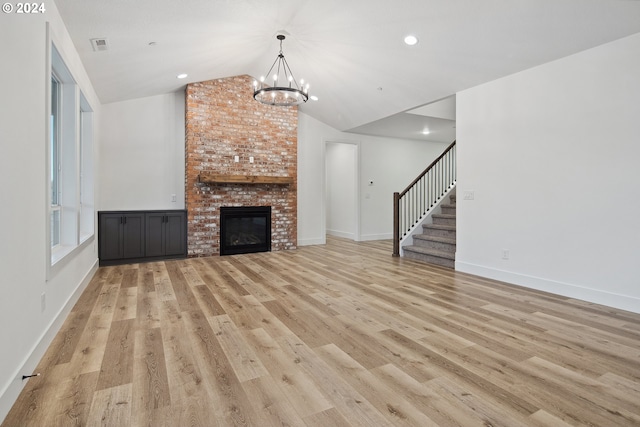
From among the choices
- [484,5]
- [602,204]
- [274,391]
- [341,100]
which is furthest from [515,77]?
[274,391]

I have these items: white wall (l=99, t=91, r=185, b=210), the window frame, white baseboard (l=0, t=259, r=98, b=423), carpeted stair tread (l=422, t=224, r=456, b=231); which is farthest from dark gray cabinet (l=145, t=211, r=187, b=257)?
carpeted stair tread (l=422, t=224, r=456, b=231)

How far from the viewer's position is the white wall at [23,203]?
1.75 meters

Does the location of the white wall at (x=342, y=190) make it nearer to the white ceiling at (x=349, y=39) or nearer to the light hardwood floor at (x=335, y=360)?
the white ceiling at (x=349, y=39)

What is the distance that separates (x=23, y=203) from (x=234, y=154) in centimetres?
465

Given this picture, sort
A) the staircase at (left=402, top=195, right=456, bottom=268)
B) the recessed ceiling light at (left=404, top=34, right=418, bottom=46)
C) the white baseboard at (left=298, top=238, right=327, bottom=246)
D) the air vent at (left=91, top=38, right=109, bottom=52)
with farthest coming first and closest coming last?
the white baseboard at (left=298, top=238, right=327, bottom=246)
the staircase at (left=402, top=195, right=456, bottom=268)
the recessed ceiling light at (left=404, top=34, right=418, bottom=46)
the air vent at (left=91, top=38, right=109, bottom=52)

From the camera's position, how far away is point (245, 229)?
674 centimetres

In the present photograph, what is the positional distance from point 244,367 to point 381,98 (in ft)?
16.5

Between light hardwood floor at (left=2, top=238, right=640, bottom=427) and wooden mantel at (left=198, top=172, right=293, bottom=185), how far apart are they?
250 centimetres

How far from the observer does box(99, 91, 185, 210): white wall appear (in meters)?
5.86

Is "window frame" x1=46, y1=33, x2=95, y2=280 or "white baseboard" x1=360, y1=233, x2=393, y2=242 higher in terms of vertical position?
"window frame" x1=46, y1=33, x2=95, y2=280

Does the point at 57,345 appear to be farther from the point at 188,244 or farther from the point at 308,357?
the point at 188,244

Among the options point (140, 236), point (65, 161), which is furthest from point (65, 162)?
point (140, 236)

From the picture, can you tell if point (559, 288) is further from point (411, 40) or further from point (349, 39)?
point (349, 39)

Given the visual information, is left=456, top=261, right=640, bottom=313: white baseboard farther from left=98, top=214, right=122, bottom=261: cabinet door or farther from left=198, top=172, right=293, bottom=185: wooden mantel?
left=98, top=214, right=122, bottom=261: cabinet door
